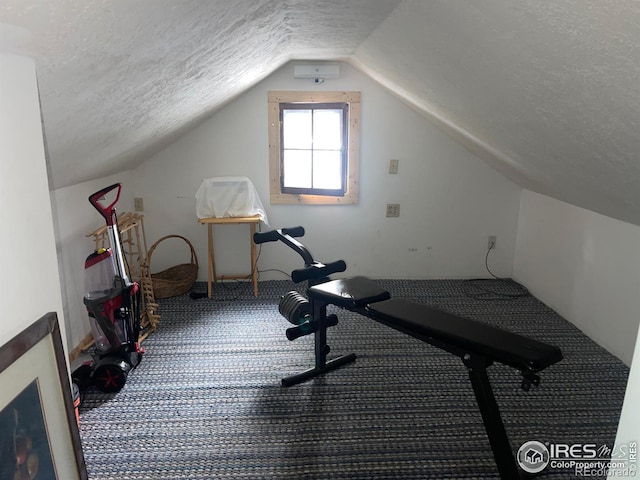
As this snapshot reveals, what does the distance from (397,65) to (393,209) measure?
1696 millimetres

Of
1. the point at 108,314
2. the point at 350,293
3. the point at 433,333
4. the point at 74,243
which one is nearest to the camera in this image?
the point at 433,333

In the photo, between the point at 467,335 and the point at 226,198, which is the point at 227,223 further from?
the point at 467,335

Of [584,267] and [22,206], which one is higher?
[22,206]

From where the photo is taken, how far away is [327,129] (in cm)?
401

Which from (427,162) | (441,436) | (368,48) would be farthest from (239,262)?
(441,436)

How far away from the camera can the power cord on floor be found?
152 inches

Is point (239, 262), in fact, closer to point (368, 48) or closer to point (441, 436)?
point (368, 48)

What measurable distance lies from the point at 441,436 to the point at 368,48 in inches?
85.6

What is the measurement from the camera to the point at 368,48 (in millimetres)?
2768

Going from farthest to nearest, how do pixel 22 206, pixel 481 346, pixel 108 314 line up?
pixel 108 314
pixel 481 346
pixel 22 206

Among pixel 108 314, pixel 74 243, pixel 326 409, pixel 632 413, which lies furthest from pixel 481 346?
pixel 74 243

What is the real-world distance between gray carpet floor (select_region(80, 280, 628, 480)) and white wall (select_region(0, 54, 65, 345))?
1031 millimetres

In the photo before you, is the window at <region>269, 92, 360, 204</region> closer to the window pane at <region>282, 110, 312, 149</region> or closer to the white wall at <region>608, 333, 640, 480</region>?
the window pane at <region>282, 110, 312, 149</region>

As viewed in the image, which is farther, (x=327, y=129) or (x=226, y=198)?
(x=327, y=129)
